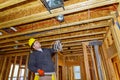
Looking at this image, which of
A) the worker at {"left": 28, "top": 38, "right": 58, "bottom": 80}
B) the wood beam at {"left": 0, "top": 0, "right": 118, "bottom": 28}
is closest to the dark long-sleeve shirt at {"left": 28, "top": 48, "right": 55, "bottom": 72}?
the worker at {"left": 28, "top": 38, "right": 58, "bottom": 80}

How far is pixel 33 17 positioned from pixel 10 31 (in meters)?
1.17

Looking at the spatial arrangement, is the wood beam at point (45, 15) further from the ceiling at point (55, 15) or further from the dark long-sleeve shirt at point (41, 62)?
the dark long-sleeve shirt at point (41, 62)

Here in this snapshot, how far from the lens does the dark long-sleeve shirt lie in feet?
7.63

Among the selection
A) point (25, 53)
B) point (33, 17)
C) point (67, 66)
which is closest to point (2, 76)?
point (25, 53)

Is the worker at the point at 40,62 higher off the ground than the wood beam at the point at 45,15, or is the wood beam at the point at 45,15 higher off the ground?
the wood beam at the point at 45,15

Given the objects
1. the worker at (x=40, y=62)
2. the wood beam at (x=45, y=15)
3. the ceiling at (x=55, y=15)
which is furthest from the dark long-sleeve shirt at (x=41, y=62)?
the wood beam at (x=45, y=15)

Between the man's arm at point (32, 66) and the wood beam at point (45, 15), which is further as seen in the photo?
the man's arm at point (32, 66)

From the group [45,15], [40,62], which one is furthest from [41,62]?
[45,15]

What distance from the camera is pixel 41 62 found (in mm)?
2389

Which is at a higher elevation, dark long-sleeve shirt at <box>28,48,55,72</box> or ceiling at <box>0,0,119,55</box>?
ceiling at <box>0,0,119,55</box>

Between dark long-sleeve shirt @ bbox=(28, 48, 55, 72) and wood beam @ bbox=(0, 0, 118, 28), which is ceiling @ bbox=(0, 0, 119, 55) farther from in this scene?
dark long-sleeve shirt @ bbox=(28, 48, 55, 72)

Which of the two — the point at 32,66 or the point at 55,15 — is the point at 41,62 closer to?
the point at 32,66

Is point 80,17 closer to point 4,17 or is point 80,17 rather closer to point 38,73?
point 38,73

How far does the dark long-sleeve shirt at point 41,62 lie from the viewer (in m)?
2.33
